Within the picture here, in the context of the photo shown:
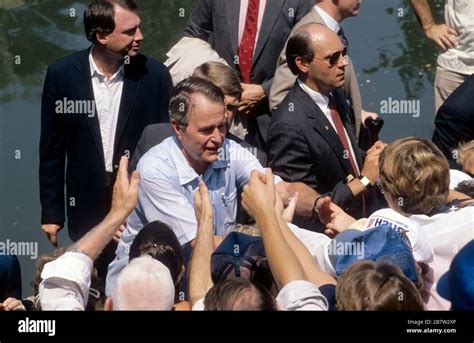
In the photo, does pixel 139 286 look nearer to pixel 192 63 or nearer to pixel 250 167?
pixel 250 167

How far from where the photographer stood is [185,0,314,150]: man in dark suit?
19.5ft

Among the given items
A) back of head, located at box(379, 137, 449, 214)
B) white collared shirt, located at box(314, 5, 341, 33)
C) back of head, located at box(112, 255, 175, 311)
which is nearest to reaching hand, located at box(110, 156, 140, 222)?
back of head, located at box(112, 255, 175, 311)

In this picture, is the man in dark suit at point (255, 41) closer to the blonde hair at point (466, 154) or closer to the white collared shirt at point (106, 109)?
the white collared shirt at point (106, 109)

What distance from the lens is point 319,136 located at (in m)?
5.52

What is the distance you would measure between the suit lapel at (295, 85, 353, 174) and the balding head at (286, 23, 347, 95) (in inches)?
3.3

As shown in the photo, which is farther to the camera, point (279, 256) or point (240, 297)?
point (279, 256)

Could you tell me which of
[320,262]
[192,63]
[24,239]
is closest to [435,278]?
[320,262]

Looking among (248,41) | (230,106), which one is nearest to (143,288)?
(230,106)

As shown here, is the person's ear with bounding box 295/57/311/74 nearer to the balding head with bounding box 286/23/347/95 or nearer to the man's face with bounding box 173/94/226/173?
the balding head with bounding box 286/23/347/95

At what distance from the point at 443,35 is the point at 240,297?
285 centimetres

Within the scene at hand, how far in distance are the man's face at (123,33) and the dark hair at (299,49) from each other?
0.73 meters

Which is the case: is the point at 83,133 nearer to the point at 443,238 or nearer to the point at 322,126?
the point at 322,126

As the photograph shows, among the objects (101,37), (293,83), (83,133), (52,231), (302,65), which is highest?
(101,37)

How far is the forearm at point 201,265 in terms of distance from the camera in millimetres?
4453
